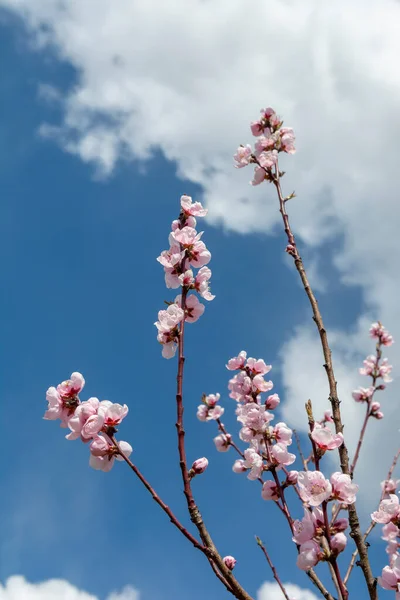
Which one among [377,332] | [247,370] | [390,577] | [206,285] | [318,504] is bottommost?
[390,577]

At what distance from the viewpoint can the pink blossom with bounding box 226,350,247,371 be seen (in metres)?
3.91

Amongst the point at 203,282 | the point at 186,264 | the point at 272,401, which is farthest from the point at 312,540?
the point at 272,401

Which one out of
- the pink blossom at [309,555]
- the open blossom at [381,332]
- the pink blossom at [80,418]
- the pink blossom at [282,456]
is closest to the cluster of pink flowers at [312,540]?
the pink blossom at [309,555]

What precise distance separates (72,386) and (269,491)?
1.33 meters

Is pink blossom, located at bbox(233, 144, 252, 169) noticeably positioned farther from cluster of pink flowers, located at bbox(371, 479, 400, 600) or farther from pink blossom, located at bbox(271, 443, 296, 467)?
cluster of pink flowers, located at bbox(371, 479, 400, 600)

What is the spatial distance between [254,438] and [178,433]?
1.19 meters

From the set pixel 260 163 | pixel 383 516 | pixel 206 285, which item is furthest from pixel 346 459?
pixel 260 163

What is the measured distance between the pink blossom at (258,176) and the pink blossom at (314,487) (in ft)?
9.28

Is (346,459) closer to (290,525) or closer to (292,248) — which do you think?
(290,525)

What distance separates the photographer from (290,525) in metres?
2.52

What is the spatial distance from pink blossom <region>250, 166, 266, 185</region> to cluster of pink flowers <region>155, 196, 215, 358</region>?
1.54 meters

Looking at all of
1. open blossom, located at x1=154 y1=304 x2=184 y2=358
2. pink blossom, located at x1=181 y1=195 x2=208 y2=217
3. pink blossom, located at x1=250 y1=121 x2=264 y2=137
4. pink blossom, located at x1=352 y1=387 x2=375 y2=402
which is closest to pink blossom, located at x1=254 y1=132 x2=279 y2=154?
pink blossom, located at x1=250 y1=121 x2=264 y2=137

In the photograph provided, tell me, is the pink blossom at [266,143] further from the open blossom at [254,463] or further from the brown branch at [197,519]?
the brown branch at [197,519]

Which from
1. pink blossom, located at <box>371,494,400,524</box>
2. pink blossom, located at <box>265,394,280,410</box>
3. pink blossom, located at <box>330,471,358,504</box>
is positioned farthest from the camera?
pink blossom, located at <box>265,394,280,410</box>
